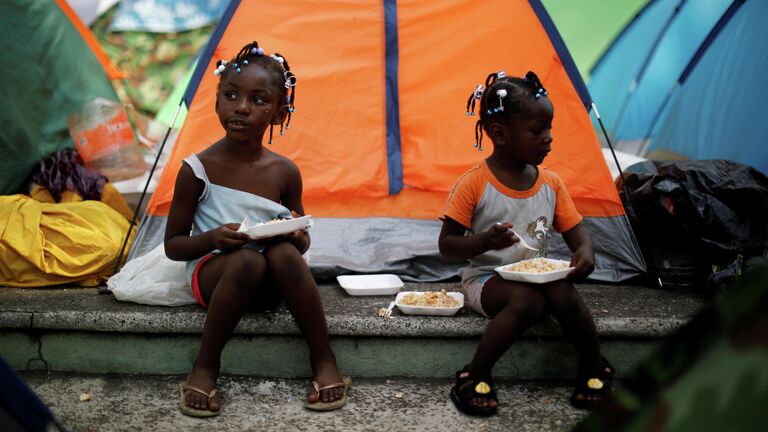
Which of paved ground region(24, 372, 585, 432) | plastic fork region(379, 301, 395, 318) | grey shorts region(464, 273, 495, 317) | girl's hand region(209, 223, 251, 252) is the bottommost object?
paved ground region(24, 372, 585, 432)

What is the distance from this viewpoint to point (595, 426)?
63cm

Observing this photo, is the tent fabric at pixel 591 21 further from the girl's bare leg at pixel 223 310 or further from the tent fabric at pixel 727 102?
the girl's bare leg at pixel 223 310

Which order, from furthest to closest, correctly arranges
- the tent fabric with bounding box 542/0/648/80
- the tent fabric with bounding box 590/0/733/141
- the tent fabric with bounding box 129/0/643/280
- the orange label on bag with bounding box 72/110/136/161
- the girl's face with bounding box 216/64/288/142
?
the tent fabric with bounding box 542/0/648/80
the tent fabric with bounding box 590/0/733/141
the orange label on bag with bounding box 72/110/136/161
the tent fabric with bounding box 129/0/643/280
the girl's face with bounding box 216/64/288/142

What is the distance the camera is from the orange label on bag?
12.6ft

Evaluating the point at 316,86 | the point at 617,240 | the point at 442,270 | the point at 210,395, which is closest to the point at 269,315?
the point at 210,395

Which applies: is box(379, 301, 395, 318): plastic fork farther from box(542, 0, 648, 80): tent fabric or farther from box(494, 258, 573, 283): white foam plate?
box(542, 0, 648, 80): tent fabric

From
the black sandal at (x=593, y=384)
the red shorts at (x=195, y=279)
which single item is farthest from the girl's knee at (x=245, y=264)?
the black sandal at (x=593, y=384)

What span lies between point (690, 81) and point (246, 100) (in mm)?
3150

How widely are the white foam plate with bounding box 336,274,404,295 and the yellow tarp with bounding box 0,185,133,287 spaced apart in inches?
37.1

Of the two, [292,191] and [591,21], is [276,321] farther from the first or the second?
[591,21]

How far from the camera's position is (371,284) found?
284 cm

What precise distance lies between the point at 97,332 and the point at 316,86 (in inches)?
54.9

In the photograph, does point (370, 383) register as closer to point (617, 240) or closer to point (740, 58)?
point (617, 240)

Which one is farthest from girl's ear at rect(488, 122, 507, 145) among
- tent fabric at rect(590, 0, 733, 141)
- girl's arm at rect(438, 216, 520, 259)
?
tent fabric at rect(590, 0, 733, 141)
